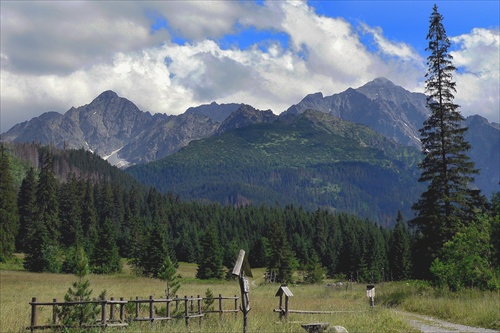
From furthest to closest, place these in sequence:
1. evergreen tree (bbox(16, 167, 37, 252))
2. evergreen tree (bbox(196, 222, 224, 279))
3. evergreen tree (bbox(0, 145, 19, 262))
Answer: evergreen tree (bbox(16, 167, 37, 252)) < evergreen tree (bbox(196, 222, 224, 279)) < evergreen tree (bbox(0, 145, 19, 262))

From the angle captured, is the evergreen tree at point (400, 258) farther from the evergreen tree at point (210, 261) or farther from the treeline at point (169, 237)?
the evergreen tree at point (210, 261)

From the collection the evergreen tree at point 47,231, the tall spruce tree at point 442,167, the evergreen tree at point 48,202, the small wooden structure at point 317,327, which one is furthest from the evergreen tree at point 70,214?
the small wooden structure at point 317,327

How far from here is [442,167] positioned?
118 ft

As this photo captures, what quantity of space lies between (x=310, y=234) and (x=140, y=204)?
60141mm

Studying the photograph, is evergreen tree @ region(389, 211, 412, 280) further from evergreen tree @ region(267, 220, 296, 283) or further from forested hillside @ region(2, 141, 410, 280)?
evergreen tree @ region(267, 220, 296, 283)

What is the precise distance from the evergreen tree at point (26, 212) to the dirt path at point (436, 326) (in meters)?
88.0

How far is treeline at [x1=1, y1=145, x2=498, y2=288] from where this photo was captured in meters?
77.0

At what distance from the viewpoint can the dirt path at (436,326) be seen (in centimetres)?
1982

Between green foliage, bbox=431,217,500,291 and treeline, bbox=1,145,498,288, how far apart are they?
17.9 metres

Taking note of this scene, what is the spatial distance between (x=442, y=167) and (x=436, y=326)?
17.2m

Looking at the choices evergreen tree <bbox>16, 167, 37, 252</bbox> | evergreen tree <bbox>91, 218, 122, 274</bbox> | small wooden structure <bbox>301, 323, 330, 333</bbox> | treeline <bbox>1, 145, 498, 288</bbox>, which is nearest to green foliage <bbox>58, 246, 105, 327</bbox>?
small wooden structure <bbox>301, 323, 330, 333</bbox>

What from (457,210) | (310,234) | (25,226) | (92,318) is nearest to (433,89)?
(457,210)

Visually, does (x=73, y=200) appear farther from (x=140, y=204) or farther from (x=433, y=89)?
(x=433, y=89)

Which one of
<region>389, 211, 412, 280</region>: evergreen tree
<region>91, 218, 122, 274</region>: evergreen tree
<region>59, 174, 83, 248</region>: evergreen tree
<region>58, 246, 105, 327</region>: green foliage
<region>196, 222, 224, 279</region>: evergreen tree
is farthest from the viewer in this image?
<region>59, 174, 83, 248</region>: evergreen tree
